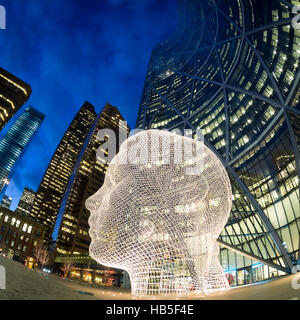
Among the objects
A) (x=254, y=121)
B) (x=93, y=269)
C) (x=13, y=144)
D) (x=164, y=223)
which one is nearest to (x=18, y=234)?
(x=93, y=269)

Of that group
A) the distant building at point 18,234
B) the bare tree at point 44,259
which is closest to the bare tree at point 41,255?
the bare tree at point 44,259

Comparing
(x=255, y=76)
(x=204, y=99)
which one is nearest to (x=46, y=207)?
(x=204, y=99)

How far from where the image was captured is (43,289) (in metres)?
12.2

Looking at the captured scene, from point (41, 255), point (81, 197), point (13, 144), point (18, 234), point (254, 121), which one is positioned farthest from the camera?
point (13, 144)

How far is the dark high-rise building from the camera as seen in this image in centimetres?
2109

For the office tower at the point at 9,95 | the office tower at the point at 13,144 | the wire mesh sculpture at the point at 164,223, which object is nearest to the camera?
the wire mesh sculpture at the point at 164,223

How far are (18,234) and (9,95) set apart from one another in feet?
238

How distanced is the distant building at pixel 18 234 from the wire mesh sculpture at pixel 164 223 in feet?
175

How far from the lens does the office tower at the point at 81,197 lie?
91.7 meters

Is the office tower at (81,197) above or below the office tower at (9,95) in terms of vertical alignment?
below

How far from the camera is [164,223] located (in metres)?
11.6

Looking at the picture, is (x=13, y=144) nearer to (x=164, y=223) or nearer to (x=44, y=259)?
(x=44, y=259)

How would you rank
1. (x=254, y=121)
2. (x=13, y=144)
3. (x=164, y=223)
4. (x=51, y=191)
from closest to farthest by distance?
(x=164, y=223)
(x=254, y=121)
(x=13, y=144)
(x=51, y=191)

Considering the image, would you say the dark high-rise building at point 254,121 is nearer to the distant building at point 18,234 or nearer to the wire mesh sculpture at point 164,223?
the wire mesh sculpture at point 164,223
